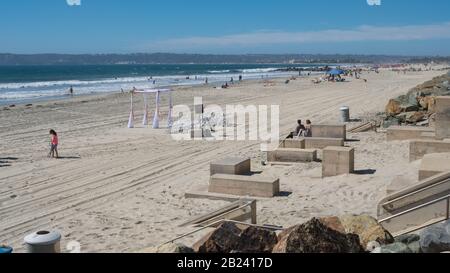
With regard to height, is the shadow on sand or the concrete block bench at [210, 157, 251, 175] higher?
the concrete block bench at [210, 157, 251, 175]

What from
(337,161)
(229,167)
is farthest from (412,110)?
(229,167)

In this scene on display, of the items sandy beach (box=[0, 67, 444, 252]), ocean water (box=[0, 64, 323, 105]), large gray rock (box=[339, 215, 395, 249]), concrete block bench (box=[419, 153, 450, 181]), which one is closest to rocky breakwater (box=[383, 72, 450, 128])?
sandy beach (box=[0, 67, 444, 252])

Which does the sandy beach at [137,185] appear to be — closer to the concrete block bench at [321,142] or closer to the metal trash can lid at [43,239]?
the concrete block bench at [321,142]

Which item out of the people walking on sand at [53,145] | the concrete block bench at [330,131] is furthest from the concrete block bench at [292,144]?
the people walking on sand at [53,145]

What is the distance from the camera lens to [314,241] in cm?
491

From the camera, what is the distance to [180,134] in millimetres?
18312

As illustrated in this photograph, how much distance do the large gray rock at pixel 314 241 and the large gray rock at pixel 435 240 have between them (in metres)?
0.63

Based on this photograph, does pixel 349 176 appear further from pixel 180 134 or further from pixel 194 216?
pixel 180 134

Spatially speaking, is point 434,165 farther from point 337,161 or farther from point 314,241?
point 314,241

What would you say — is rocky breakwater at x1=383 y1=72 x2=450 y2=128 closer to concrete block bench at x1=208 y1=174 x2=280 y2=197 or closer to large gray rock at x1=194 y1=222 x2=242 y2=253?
concrete block bench at x1=208 y1=174 x2=280 y2=197

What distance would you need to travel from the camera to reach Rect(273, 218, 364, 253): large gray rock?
A: 16.1 ft

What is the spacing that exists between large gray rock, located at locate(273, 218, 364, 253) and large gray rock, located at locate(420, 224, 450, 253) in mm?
628
